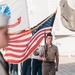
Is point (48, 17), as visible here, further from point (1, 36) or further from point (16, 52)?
point (1, 36)

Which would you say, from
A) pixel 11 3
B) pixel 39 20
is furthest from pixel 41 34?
pixel 11 3

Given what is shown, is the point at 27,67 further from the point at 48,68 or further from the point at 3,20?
the point at 3,20

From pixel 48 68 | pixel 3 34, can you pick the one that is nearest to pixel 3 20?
pixel 3 34

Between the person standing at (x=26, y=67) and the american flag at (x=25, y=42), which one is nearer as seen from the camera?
the american flag at (x=25, y=42)

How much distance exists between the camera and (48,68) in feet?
22.2

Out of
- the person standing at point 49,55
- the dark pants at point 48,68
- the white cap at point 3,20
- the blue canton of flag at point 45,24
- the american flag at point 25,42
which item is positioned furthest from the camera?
the dark pants at point 48,68

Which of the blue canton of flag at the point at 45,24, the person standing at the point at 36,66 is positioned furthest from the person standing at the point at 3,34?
the person standing at the point at 36,66

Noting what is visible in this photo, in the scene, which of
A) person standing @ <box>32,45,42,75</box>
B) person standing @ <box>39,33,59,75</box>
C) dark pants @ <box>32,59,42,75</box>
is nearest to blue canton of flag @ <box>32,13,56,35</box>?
person standing @ <box>39,33,59,75</box>

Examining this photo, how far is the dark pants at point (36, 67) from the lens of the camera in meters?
6.89

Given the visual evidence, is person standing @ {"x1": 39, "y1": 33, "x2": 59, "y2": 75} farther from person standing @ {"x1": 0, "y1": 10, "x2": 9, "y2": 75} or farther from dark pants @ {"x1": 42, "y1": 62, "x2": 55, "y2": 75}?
person standing @ {"x1": 0, "y1": 10, "x2": 9, "y2": 75}

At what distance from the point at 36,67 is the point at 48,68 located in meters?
0.39

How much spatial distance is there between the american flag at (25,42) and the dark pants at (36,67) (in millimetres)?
1576

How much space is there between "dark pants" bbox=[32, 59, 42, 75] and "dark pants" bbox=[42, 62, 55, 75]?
201 mm

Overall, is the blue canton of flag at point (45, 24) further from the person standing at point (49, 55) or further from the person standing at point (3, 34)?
the person standing at point (3, 34)
